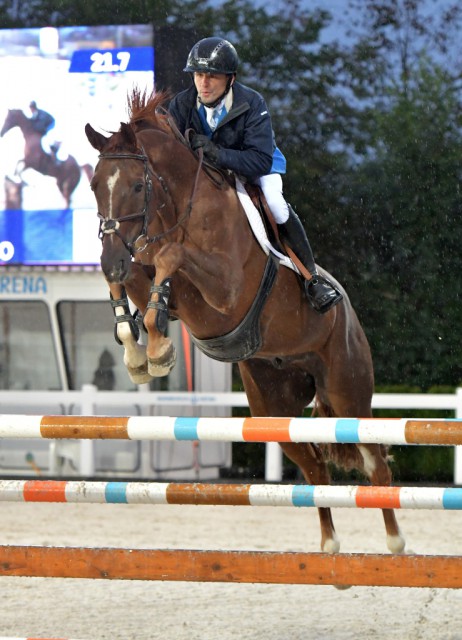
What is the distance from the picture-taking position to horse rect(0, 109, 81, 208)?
11.9 metres

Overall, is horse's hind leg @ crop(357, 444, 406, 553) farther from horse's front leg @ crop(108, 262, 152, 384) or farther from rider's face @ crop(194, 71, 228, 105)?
rider's face @ crop(194, 71, 228, 105)

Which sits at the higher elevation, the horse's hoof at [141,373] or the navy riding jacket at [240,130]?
the navy riding jacket at [240,130]

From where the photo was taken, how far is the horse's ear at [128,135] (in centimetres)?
485

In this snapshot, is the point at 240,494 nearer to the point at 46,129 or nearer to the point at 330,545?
the point at 330,545

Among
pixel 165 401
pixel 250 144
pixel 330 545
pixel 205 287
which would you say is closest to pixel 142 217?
pixel 205 287

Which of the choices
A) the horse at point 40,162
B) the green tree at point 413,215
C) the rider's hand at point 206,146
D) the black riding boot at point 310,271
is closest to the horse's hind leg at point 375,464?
the black riding boot at point 310,271

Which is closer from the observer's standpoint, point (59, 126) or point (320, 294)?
point (320, 294)

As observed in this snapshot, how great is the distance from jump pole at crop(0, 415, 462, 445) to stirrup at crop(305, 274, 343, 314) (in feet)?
5.85

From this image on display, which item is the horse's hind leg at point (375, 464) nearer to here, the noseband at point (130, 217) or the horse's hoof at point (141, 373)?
the horse's hoof at point (141, 373)

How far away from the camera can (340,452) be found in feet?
20.4

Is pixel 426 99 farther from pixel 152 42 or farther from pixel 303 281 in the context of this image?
pixel 303 281

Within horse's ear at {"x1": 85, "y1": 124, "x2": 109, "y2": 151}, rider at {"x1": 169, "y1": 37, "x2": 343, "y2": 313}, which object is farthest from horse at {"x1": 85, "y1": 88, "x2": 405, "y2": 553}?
rider at {"x1": 169, "y1": 37, "x2": 343, "y2": 313}

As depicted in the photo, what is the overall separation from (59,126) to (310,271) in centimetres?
695

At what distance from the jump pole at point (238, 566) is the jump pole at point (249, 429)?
38cm
